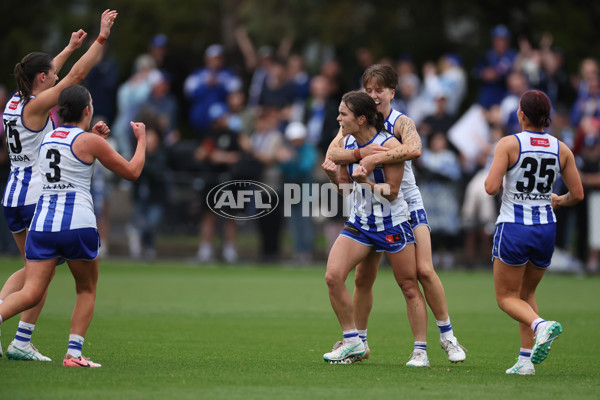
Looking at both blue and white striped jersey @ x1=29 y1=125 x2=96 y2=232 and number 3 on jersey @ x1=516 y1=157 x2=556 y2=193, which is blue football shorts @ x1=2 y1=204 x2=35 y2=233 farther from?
number 3 on jersey @ x1=516 y1=157 x2=556 y2=193

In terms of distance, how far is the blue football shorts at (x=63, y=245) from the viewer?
7.13 m

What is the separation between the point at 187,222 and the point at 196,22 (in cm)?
Answer: 1276

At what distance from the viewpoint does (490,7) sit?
26.4 m

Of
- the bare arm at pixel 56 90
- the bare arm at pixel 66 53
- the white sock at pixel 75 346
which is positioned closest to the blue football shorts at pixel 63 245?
the white sock at pixel 75 346

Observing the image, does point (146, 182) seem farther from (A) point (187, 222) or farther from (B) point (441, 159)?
(B) point (441, 159)

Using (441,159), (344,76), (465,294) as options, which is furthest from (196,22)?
(465,294)

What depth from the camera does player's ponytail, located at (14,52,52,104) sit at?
7.86m

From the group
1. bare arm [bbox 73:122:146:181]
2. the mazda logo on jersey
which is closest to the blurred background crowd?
the mazda logo on jersey

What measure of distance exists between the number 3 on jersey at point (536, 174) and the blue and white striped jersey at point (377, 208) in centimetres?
102

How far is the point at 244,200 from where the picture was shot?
1805 cm

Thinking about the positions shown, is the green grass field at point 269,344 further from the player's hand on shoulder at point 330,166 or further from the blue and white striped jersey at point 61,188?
the player's hand on shoulder at point 330,166

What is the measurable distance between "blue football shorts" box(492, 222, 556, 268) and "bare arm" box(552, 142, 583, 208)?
1.26ft

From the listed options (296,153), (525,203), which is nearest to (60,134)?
(525,203)

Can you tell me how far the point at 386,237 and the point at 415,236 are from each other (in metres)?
0.40
